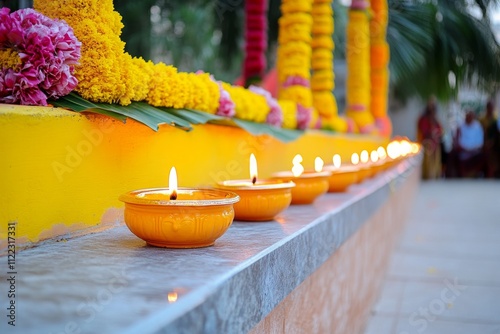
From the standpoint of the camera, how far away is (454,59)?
8.17 m

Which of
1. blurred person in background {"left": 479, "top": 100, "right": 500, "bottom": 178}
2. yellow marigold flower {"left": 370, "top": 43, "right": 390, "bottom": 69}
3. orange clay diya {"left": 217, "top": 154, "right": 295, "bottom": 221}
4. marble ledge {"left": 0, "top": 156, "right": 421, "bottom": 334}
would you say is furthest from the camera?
blurred person in background {"left": 479, "top": 100, "right": 500, "bottom": 178}

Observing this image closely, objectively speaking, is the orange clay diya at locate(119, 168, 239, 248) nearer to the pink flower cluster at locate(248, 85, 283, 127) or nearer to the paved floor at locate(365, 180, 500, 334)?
the pink flower cluster at locate(248, 85, 283, 127)

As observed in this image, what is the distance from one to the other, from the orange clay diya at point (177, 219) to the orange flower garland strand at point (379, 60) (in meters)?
5.31

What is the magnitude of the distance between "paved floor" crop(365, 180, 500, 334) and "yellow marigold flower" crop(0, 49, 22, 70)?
1.86m

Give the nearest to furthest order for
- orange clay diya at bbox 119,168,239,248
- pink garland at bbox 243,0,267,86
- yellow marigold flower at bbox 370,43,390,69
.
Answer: orange clay diya at bbox 119,168,239,248
pink garland at bbox 243,0,267,86
yellow marigold flower at bbox 370,43,390,69

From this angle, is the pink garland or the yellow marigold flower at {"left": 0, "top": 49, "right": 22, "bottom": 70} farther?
the pink garland

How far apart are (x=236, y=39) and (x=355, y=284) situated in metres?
6.44

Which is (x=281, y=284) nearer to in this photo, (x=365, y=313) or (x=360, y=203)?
(x=360, y=203)

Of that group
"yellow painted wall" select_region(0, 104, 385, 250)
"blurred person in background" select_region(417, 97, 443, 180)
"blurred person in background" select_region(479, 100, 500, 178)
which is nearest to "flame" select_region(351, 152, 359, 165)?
"yellow painted wall" select_region(0, 104, 385, 250)

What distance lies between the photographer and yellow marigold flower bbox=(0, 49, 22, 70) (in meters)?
1.12

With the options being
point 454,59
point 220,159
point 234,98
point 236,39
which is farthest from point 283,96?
point 454,59

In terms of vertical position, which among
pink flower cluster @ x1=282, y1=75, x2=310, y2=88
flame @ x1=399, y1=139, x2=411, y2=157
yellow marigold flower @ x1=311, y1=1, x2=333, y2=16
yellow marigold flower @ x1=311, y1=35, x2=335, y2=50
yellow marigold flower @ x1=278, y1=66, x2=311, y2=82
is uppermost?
yellow marigold flower @ x1=311, y1=1, x2=333, y2=16

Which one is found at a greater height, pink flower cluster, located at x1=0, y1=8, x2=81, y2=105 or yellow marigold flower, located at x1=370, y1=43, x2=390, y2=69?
yellow marigold flower, located at x1=370, y1=43, x2=390, y2=69

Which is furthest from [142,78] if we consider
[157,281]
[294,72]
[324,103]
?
[324,103]
